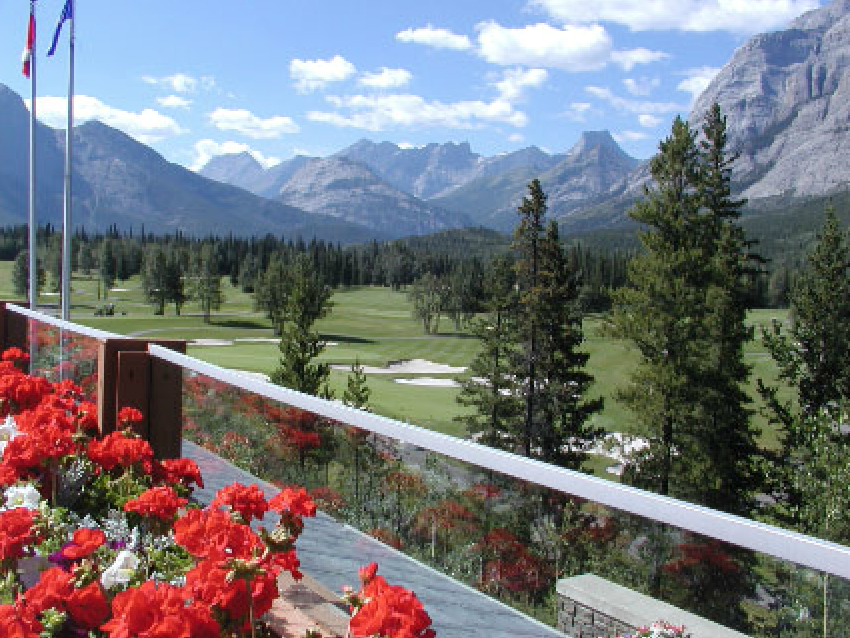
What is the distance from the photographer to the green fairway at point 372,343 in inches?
1423

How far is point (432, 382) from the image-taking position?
149 feet

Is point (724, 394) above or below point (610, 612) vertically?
below

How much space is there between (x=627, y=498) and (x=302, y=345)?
121 ft

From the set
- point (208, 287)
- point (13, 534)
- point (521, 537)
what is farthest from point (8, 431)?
point (208, 287)

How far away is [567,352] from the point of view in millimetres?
31578

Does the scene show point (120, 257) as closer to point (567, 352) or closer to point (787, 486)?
point (567, 352)

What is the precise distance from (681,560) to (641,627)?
6.9 inches

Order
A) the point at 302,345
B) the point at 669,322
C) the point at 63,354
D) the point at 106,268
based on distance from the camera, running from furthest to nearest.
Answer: the point at 106,268 → the point at 302,345 → the point at 669,322 → the point at 63,354

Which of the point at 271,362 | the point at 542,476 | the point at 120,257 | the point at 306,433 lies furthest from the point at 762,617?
the point at 120,257

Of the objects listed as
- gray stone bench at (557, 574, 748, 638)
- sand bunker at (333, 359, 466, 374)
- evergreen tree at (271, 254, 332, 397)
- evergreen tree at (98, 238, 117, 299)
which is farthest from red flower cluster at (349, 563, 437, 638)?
evergreen tree at (98, 238, 117, 299)

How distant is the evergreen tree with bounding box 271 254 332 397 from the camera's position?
36.1m

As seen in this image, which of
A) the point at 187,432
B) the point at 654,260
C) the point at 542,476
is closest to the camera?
the point at 542,476

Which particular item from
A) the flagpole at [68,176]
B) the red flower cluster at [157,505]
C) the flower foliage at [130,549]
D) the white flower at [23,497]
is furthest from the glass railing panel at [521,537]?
the flagpole at [68,176]

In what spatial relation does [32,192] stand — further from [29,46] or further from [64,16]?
[64,16]
